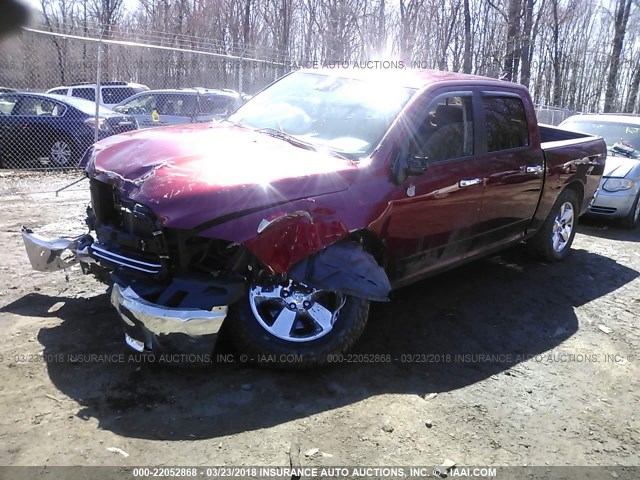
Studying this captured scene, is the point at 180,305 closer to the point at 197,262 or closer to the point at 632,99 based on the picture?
the point at 197,262

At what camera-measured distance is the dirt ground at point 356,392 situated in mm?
2777

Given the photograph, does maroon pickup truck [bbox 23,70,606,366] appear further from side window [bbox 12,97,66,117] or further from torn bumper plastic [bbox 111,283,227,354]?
side window [bbox 12,97,66,117]

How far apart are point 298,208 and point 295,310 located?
669 mm

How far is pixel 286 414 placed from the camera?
306 cm

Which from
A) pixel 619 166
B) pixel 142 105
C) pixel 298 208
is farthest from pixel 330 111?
pixel 142 105

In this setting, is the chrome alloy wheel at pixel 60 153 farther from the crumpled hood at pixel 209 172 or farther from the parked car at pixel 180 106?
the crumpled hood at pixel 209 172

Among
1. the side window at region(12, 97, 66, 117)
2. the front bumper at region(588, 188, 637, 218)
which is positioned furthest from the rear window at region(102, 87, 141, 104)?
the front bumper at region(588, 188, 637, 218)

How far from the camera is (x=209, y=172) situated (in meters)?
3.15

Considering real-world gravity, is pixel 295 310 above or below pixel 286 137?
below

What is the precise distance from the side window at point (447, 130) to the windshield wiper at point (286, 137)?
798 mm

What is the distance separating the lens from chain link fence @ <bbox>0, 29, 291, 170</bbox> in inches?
392

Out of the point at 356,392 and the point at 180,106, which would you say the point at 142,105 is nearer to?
the point at 180,106

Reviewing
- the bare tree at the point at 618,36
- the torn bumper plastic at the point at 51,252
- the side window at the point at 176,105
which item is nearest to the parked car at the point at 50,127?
the side window at the point at 176,105

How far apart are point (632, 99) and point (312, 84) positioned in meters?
33.9
